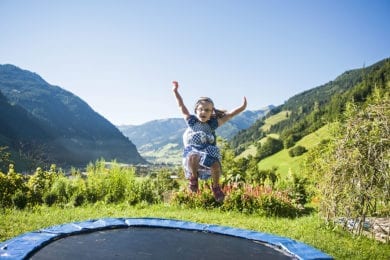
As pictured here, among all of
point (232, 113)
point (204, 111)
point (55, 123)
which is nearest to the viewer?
point (204, 111)

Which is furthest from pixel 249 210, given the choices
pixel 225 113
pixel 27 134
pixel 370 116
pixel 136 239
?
pixel 27 134

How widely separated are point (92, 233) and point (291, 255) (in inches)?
67.0

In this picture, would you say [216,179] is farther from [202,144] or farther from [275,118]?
[275,118]

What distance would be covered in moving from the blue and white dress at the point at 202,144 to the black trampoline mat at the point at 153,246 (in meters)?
0.74

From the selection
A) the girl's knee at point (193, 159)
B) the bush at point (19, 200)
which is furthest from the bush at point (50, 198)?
the girl's knee at point (193, 159)

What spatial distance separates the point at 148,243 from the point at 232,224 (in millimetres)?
1872

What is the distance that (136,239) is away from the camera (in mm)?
3023

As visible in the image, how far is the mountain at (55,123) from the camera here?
86125mm

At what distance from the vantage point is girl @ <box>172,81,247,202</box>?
377 cm

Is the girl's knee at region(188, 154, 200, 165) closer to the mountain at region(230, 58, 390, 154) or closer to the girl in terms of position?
the girl

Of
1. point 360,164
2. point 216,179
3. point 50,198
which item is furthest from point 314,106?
point 216,179

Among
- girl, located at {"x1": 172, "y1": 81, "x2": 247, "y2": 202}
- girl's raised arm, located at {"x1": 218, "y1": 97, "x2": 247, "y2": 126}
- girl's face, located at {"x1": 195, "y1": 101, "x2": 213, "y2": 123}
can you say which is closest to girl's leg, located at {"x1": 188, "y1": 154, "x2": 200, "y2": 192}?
girl, located at {"x1": 172, "y1": 81, "x2": 247, "y2": 202}

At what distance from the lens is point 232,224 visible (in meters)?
4.54

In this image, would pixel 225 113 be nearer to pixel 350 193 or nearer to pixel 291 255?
pixel 350 193
